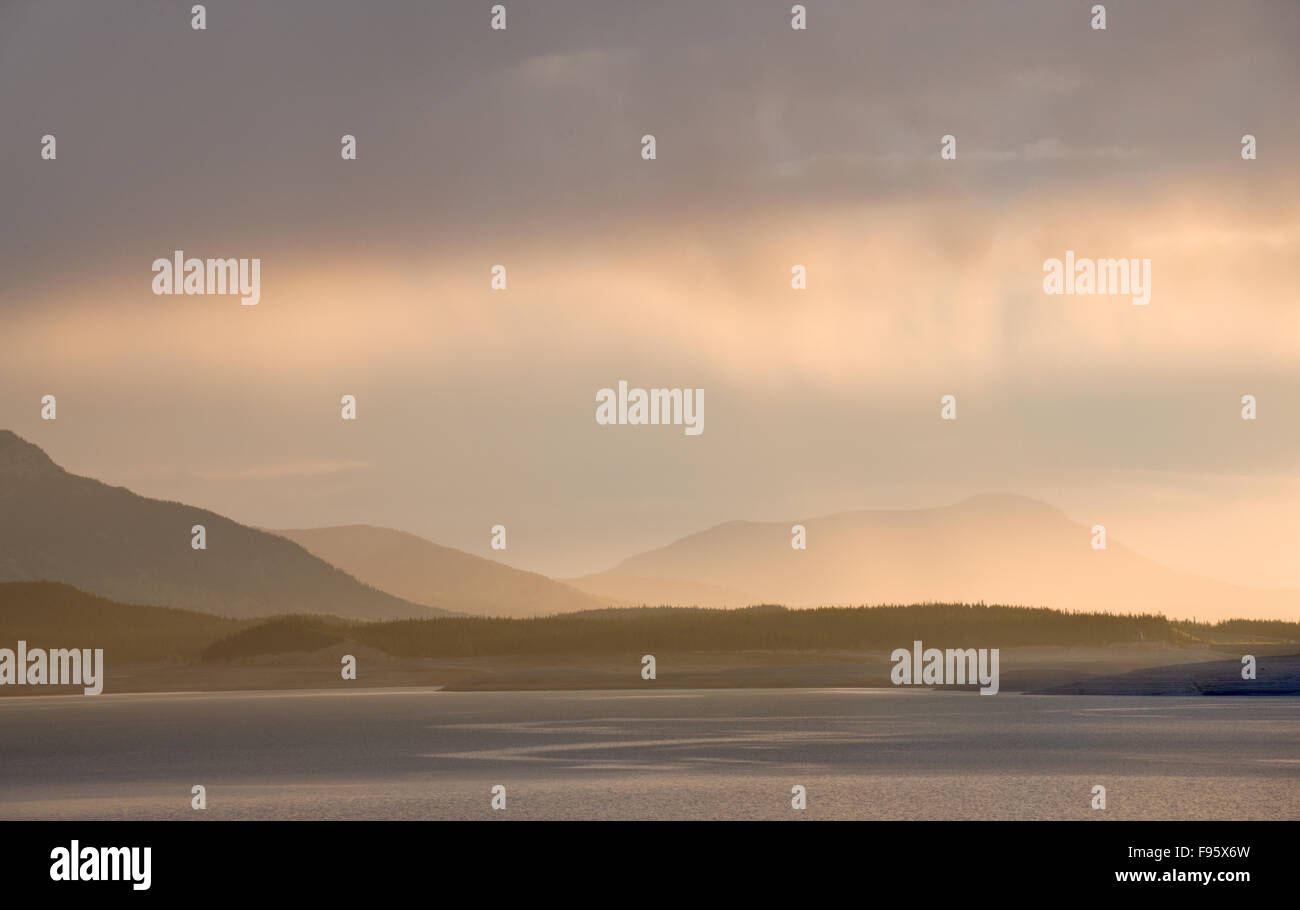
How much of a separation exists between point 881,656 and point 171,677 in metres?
85.7

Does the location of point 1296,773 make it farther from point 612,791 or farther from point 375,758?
point 375,758

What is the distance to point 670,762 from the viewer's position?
179ft

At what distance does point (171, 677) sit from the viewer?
172500 millimetres

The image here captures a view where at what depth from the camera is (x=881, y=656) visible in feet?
608

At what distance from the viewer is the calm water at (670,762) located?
42.7 metres

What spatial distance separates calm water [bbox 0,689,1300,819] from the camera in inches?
1682
